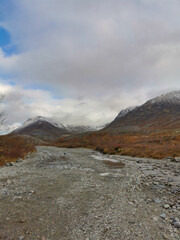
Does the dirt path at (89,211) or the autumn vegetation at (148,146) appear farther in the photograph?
the autumn vegetation at (148,146)

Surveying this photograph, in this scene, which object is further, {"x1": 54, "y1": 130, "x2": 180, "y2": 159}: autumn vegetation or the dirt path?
{"x1": 54, "y1": 130, "x2": 180, "y2": 159}: autumn vegetation

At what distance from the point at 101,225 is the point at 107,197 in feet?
11.6

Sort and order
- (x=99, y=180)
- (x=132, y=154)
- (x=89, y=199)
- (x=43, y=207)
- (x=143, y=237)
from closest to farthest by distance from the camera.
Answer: (x=143, y=237), (x=43, y=207), (x=89, y=199), (x=99, y=180), (x=132, y=154)

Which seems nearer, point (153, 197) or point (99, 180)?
point (153, 197)

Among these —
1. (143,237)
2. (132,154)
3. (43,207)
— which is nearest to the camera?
(143,237)

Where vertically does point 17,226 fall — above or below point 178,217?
above

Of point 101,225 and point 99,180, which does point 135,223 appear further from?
point 99,180

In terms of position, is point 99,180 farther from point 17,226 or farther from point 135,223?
point 17,226

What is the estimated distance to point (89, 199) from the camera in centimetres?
1038

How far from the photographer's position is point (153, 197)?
34.8ft

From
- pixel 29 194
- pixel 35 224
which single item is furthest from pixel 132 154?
pixel 35 224

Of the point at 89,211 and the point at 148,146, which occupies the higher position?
the point at 148,146

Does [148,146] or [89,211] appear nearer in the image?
[89,211]

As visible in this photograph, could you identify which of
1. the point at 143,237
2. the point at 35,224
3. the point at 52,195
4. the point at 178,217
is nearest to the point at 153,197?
the point at 178,217
